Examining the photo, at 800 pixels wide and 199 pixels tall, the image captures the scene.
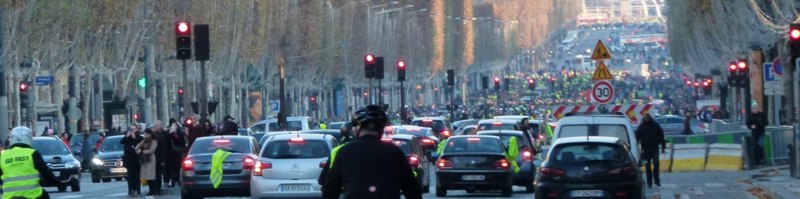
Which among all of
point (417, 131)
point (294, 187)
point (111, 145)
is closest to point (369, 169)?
point (294, 187)

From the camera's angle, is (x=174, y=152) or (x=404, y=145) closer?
(x=404, y=145)

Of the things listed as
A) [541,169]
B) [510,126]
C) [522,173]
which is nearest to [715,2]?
[510,126]

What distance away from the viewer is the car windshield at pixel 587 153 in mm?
26016

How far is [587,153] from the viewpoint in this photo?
26109 millimetres

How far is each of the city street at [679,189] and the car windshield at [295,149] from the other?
513 centimetres

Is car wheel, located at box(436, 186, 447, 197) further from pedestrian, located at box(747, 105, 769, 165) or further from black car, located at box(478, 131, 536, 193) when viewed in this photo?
pedestrian, located at box(747, 105, 769, 165)

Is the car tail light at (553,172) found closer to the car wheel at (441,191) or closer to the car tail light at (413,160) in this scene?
the car tail light at (413,160)

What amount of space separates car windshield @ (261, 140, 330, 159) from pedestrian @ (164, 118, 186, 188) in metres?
8.29

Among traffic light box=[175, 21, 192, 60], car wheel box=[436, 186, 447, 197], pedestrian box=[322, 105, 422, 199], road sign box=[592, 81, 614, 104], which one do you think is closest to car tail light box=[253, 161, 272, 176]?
car wheel box=[436, 186, 447, 197]

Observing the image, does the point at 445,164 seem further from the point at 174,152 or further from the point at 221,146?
the point at 174,152

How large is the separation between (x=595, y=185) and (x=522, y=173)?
10414 mm

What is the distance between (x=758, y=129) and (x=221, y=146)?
1632cm

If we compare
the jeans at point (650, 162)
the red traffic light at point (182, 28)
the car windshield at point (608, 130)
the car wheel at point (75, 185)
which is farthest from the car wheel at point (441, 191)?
the car wheel at point (75, 185)

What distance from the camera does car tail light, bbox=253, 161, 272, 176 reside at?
29.7m
